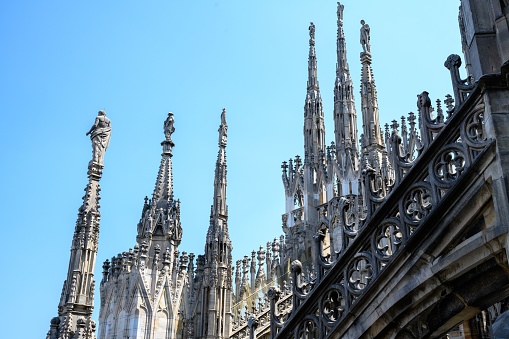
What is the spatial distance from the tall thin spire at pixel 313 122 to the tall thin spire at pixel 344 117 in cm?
123

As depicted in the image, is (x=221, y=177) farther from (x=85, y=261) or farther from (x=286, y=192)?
(x=286, y=192)

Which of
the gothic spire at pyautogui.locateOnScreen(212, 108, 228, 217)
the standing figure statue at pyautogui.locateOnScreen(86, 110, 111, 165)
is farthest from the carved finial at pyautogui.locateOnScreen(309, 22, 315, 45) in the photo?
the standing figure statue at pyautogui.locateOnScreen(86, 110, 111, 165)

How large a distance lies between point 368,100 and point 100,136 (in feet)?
55.7

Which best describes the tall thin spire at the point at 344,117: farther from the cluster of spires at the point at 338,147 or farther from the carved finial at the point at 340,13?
the carved finial at the point at 340,13

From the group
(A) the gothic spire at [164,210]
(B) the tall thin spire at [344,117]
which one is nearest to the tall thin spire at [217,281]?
(A) the gothic spire at [164,210]

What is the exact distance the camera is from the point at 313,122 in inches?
1238

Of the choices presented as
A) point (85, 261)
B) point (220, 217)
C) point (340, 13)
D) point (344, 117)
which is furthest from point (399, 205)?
point (340, 13)

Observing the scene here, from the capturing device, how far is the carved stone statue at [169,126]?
21.4 metres

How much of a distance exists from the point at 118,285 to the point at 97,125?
18.0 ft

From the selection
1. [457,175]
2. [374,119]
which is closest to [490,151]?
[457,175]

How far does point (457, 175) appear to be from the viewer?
18.2ft

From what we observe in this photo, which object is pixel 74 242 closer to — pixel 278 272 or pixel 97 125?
pixel 97 125

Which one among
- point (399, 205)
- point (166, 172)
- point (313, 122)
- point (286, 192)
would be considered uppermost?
point (313, 122)

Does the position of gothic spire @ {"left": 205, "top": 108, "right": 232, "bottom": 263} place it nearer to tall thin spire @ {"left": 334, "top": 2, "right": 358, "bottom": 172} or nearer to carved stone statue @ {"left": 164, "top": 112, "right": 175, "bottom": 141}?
carved stone statue @ {"left": 164, "top": 112, "right": 175, "bottom": 141}
